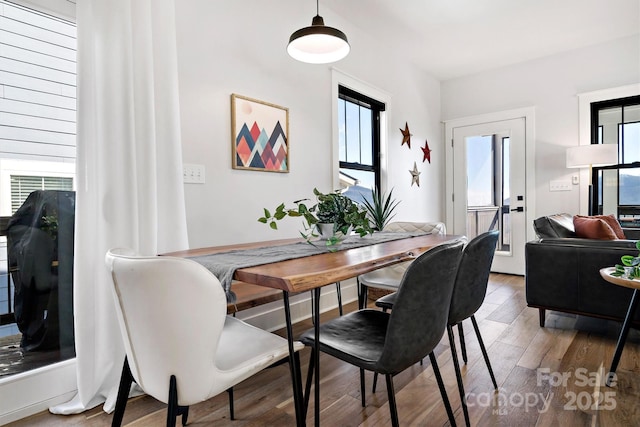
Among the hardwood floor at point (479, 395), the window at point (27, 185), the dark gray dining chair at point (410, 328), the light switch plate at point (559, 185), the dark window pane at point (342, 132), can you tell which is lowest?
the hardwood floor at point (479, 395)

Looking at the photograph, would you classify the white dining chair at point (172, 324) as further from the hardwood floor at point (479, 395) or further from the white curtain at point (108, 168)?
the white curtain at point (108, 168)

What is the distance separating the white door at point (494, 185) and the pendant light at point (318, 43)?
3.41 m

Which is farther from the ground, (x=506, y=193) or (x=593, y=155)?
(x=593, y=155)

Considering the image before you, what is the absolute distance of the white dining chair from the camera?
2.97 feet

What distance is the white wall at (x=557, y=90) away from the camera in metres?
3.95

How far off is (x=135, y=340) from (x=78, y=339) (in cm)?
97

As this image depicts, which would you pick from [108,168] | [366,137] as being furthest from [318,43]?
[366,137]

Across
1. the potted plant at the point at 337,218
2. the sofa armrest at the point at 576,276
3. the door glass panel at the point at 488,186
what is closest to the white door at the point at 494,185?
the door glass panel at the point at 488,186

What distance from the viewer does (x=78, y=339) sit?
66.1 inches

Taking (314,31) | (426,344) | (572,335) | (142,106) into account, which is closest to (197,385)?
(426,344)

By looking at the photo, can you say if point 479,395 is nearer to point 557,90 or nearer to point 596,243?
point 596,243

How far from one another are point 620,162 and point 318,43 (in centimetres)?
399

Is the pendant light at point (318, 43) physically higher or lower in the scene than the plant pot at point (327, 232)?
higher

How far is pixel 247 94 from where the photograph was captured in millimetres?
2525
